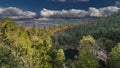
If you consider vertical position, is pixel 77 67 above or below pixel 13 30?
below

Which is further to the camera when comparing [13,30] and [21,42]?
[13,30]

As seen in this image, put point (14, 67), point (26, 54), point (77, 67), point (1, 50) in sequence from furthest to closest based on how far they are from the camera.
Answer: point (77, 67)
point (26, 54)
point (1, 50)
point (14, 67)

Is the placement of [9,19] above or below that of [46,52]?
above

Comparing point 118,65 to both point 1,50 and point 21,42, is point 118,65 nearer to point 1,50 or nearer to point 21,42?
point 21,42

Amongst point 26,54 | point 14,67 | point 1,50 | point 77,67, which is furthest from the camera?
point 77,67

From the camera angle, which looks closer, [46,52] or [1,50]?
[1,50]

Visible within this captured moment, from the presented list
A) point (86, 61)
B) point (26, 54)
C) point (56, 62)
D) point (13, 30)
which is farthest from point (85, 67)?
point (13, 30)

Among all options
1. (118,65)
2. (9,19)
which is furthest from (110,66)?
(9,19)

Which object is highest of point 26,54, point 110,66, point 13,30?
point 13,30

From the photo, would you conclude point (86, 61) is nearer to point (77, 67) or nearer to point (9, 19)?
point (77, 67)
